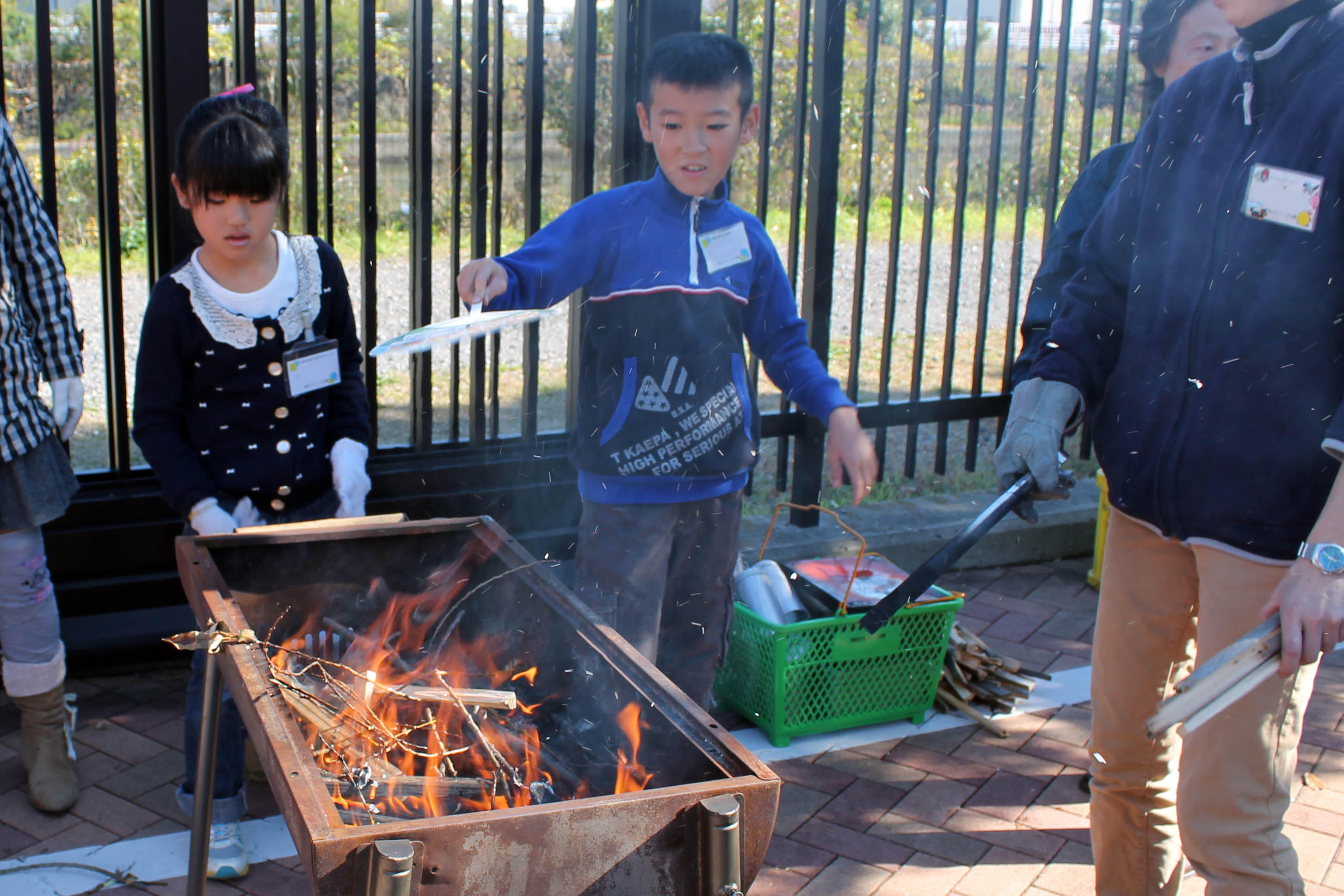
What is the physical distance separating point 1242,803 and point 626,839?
117 centimetres

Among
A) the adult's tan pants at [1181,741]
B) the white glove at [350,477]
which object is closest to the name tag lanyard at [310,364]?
the white glove at [350,477]

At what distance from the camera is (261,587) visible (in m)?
2.40

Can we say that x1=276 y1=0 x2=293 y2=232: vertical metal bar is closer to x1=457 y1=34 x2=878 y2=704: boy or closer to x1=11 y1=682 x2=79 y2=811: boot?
x1=457 y1=34 x2=878 y2=704: boy

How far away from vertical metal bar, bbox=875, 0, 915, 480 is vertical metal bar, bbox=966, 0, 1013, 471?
1.24 feet

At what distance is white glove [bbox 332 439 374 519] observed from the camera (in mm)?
2844

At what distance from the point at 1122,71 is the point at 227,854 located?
4.81m

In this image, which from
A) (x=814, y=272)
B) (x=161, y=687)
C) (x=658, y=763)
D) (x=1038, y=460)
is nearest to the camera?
(x=658, y=763)

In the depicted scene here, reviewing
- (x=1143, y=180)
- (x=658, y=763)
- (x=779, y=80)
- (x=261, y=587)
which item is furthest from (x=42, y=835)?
(x=779, y=80)

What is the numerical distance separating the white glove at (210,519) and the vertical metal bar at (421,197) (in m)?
1.35

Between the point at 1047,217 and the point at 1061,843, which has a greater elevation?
the point at 1047,217

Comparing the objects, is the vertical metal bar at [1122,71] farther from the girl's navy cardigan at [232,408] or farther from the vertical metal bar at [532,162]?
the girl's navy cardigan at [232,408]

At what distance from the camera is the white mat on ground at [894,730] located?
11.6ft

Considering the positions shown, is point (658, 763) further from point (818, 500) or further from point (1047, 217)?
point (1047, 217)

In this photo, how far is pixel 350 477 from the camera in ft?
9.34
